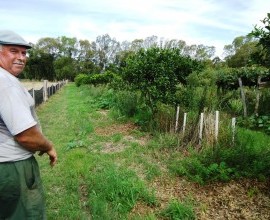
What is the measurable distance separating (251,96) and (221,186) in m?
8.37

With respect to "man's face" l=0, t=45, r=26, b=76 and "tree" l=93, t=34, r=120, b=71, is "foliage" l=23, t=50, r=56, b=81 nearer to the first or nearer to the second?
"tree" l=93, t=34, r=120, b=71

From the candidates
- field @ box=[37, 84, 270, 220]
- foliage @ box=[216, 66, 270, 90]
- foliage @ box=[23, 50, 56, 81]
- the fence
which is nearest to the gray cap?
field @ box=[37, 84, 270, 220]

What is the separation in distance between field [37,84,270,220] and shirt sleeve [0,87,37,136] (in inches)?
90.7

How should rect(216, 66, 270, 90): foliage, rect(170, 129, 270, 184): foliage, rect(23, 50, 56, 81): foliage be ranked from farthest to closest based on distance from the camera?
rect(23, 50, 56, 81): foliage, rect(216, 66, 270, 90): foliage, rect(170, 129, 270, 184): foliage

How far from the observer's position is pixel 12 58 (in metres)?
2.38

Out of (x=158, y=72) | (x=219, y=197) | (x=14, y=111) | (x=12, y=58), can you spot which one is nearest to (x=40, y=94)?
(x=158, y=72)

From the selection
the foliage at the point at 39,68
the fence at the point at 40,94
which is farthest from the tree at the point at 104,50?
the fence at the point at 40,94

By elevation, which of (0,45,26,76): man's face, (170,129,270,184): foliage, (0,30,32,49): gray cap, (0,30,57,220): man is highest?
(0,30,32,49): gray cap

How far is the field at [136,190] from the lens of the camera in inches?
167

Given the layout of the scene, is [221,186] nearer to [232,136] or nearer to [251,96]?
[232,136]

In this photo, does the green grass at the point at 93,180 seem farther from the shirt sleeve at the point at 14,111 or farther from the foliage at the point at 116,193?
the shirt sleeve at the point at 14,111

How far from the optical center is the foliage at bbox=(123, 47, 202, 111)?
351 inches

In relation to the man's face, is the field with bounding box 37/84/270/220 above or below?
below

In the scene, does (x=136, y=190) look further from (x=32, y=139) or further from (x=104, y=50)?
(x=104, y=50)
